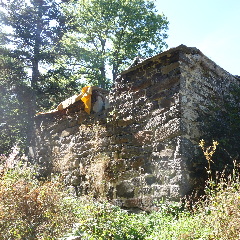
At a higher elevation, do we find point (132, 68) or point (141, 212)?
point (132, 68)

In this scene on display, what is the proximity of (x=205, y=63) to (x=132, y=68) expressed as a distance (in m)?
1.27

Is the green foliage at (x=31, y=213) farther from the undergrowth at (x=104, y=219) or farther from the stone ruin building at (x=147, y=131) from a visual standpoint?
the stone ruin building at (x=147, y=131)

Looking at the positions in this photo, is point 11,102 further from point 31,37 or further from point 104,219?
point 104,219

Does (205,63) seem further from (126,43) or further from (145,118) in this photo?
(126,43)

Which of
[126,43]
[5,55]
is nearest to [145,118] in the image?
[5,55]

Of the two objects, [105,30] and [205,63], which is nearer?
[205,63]

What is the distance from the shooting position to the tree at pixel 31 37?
11809 millimetres

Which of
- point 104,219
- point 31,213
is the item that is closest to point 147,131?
point 104,219

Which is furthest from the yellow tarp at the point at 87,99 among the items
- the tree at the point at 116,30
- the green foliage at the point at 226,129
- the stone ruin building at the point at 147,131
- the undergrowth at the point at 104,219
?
the tree at the point at 116,30

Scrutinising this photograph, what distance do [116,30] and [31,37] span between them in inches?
252

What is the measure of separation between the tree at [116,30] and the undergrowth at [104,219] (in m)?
12.9

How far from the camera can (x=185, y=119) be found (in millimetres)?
4145

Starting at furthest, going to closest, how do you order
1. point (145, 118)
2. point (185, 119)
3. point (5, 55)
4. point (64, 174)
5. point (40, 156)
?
point (5, 55) → point (40, 156) → point (64, 174) → point (145, 118) → point (185, 119)

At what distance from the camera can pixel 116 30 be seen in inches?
675
